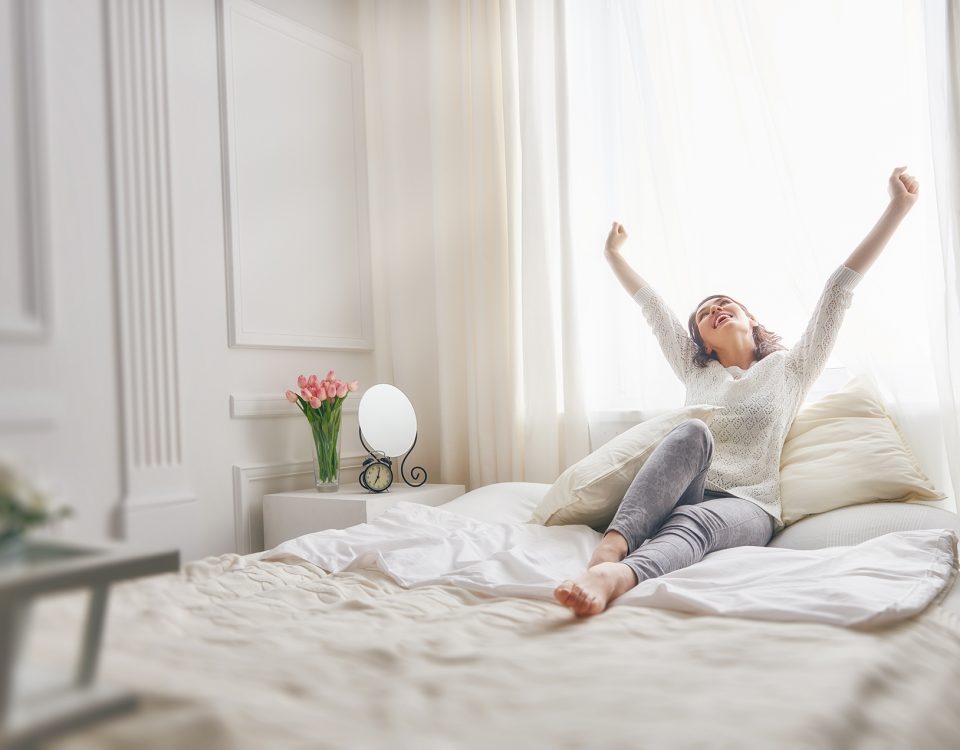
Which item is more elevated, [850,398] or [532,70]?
[532,70]

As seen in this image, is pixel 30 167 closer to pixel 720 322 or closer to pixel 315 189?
pixel 315 189

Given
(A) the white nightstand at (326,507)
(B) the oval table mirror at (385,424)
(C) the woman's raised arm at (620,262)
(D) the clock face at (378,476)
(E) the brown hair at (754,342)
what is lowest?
(A) the white nightstand at (326,507)

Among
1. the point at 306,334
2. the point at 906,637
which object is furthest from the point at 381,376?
the point at 906,637

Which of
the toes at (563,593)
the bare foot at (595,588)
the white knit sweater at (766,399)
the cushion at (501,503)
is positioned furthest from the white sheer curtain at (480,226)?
the toes at (563,593)

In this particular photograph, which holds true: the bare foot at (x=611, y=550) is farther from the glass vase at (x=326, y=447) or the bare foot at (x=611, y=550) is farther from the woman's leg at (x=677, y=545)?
the glass vase at (x=326, y=447)

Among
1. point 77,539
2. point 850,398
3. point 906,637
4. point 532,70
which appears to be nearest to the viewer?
point 77,539

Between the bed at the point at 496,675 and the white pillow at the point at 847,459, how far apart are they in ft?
2.02

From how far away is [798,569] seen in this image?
132cm

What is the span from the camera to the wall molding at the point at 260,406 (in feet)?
8.39

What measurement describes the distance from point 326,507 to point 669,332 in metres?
1.18

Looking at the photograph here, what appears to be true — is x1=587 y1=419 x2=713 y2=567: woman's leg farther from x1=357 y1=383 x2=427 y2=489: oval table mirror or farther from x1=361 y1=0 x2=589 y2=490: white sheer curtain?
x1=357 y1=383 x2=427 y2=489: oval table mirror

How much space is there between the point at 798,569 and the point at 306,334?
77.5 inches

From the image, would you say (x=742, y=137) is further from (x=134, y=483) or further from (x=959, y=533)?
(x=134, y=483)

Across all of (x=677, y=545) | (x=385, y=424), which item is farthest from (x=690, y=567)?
(x=385, y=424)
